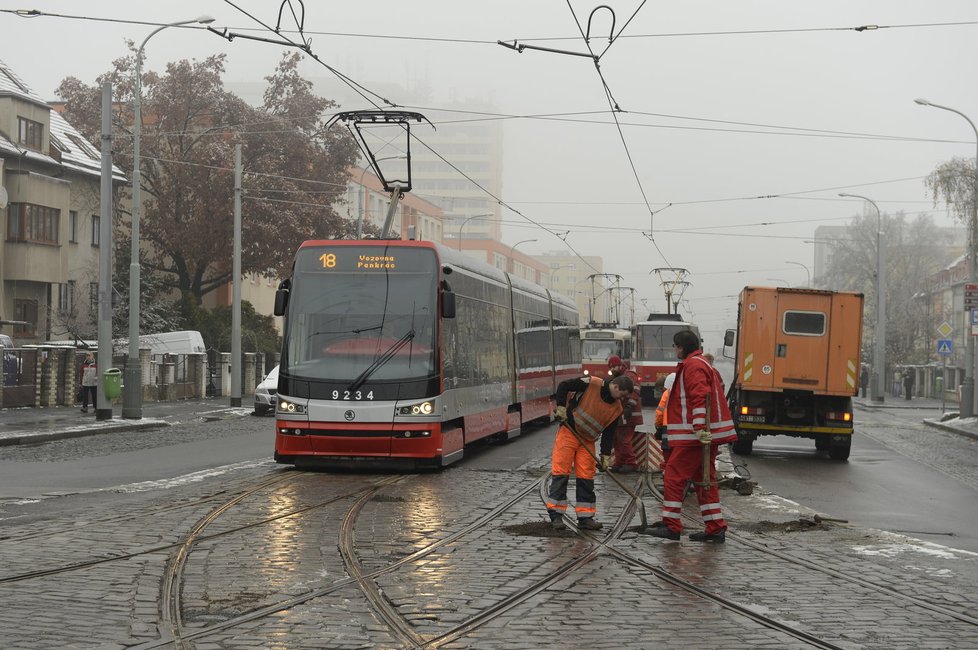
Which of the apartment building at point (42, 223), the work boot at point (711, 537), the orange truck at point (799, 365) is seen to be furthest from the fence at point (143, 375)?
the work boot at point (711, 537)

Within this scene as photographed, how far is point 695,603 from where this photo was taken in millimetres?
7836

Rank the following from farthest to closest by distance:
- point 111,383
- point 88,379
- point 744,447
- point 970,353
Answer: point 970,353 < point 88,379 < point 111,383 < point 744,447

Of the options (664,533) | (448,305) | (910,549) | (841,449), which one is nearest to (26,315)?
(841,449)

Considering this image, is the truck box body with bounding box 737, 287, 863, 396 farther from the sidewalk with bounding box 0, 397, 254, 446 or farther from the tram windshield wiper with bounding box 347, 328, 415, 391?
the sidewalk with bounding box 0, 397, 254, 446

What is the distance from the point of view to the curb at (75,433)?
923 inches

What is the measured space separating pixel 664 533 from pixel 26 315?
125ft

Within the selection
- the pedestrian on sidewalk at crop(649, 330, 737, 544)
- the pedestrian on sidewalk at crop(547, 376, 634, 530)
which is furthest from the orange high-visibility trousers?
the pedestrian on sidewalk at crop(649, 330, 737, 544)

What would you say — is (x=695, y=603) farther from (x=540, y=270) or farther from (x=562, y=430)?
(x=540, y=270)

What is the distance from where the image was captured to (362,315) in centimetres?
1627

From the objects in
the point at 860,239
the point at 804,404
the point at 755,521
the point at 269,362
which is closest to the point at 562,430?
the point at 755,521

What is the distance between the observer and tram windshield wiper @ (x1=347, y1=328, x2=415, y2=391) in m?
15.8

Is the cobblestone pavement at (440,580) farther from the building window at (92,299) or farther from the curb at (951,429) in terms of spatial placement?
the building window at (92,299)

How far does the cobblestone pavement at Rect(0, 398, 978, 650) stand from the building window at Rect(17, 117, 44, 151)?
3417cm

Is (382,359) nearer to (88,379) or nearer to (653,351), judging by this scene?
(88,379)
